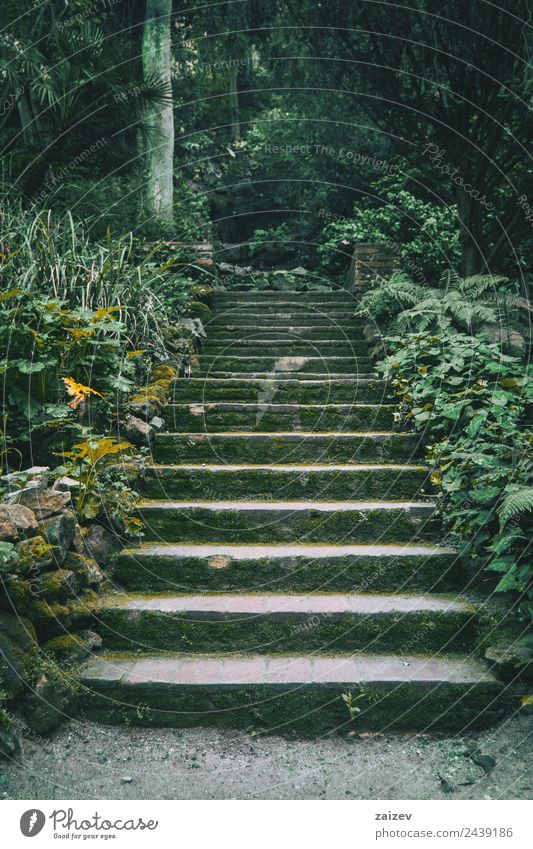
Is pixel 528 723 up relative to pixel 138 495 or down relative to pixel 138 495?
down

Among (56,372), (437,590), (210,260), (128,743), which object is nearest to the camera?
(128,743)

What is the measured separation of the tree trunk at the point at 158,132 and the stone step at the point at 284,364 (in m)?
3.15

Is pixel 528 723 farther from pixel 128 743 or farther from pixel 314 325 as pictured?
pixel 314 325

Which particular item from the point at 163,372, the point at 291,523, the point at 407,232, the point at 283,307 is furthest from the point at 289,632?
the point at 407,232

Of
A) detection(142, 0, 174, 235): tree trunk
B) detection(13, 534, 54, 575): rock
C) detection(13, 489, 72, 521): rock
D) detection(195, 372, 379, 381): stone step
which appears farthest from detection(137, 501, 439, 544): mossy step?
detection(142, 0, 174, 235): tree trunk

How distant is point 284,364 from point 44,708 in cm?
364

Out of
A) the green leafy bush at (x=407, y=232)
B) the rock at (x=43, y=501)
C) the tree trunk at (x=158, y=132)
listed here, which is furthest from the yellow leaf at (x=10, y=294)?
the green leafy bush at (x=407, y=232)

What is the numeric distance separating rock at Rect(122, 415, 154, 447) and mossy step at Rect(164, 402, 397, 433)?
0.41 metres

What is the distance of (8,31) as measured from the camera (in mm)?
6523

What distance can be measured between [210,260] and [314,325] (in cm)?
185

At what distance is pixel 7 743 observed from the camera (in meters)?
2.19

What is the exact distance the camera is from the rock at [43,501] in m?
2.69

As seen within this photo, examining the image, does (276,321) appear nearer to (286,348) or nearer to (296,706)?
(286,348)

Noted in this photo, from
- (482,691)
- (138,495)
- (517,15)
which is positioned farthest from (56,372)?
(517,15)
